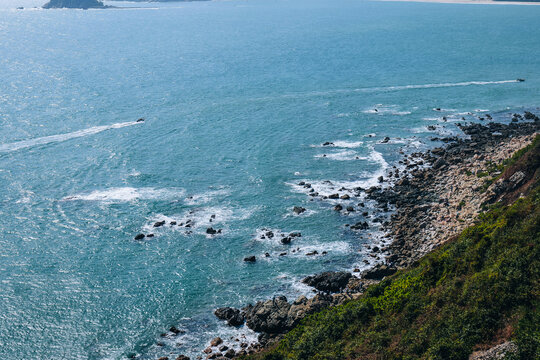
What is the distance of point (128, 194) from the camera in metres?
74.7

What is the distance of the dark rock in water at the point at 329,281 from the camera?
52.0 meters

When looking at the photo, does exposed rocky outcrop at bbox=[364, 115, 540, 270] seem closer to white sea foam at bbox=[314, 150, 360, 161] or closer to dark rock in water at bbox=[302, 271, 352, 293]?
dark rock in water at bbox=[302, 271, 352, 293]

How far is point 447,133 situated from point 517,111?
2171cm

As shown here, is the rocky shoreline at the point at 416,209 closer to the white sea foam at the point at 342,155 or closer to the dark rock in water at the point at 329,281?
the dark rock in water at the point at 329,281

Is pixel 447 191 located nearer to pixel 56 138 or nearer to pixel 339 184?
pixel 339 184

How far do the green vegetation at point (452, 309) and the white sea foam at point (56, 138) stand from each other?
69701 mm

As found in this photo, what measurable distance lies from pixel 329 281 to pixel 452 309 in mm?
18225

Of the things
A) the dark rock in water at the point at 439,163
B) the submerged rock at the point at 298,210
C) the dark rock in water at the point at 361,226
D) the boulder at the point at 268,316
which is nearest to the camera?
the boulder at the point at 268,316

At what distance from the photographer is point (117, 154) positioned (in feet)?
292

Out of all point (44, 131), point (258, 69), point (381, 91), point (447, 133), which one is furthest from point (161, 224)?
point (258, 69)

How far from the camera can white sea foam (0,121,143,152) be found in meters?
90.8

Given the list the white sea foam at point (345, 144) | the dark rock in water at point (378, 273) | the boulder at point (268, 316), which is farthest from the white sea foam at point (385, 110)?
the boulder at point (268, 316)

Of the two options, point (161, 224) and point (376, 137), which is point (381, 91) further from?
point (161, 224)

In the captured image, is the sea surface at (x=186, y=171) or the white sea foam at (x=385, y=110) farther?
the white sea foam at (x=385, y=110)
